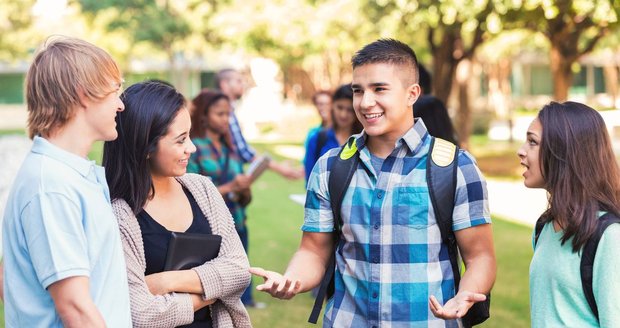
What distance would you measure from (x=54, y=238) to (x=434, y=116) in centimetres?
342

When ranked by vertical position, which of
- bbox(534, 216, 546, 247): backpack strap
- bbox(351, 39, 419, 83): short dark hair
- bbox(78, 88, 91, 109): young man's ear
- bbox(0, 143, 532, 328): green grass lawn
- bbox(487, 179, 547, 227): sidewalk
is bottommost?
bbox(0, 143, 532, 328): green grass lawn

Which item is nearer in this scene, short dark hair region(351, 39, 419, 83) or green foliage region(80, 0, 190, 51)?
short dark hair region(351, 39, 419, 83)

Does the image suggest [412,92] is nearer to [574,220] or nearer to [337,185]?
[337,185]

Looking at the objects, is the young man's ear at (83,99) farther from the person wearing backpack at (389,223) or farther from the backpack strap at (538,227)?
the backpack strap at (538,227)

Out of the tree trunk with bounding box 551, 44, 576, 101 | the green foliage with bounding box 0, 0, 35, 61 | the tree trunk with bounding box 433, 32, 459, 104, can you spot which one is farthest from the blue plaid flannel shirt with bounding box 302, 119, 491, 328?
the green foliage with bounding box 0, 0, 35, 61

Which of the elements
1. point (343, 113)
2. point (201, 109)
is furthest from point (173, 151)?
point (343, 113)

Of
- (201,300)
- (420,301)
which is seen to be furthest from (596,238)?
(201,300)

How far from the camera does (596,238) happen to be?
3.04 metres

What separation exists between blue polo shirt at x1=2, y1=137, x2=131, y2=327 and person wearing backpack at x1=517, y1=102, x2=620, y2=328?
144cm

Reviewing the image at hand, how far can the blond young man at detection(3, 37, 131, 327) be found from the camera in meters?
2.55

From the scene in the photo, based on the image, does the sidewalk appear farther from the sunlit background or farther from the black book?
the black book

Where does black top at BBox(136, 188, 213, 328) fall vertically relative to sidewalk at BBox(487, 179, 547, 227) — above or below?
above

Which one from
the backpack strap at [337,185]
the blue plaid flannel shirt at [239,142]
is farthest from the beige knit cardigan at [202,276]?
the blue plaid flannel shirt at [239,142]

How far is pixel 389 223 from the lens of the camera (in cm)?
328
